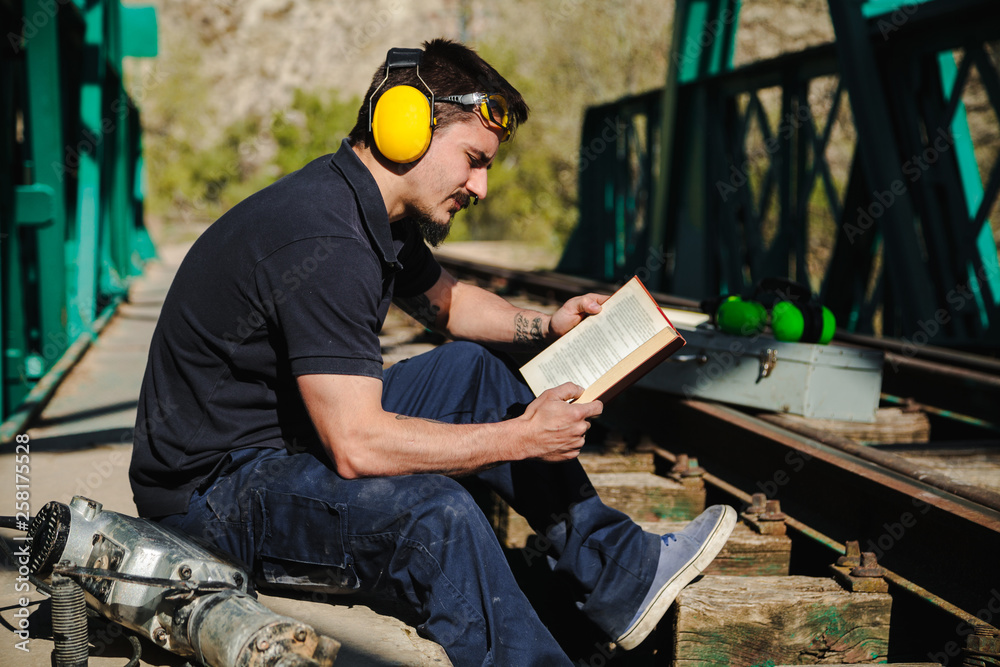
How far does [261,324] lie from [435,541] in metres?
0.70

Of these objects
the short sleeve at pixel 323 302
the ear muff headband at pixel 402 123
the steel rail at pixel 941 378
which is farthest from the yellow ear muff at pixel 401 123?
the steel rail at pixel 941 378

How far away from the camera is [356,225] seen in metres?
2.24

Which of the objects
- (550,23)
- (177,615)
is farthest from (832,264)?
(550,23)

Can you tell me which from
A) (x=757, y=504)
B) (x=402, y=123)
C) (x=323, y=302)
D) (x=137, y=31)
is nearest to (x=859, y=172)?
(x=757, y=504)

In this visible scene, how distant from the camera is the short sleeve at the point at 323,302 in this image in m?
2.06

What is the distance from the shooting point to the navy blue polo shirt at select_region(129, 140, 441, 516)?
6.86 feet

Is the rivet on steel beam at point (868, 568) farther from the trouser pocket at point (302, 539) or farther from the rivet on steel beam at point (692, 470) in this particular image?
the trouser pocket at point (302, 539)

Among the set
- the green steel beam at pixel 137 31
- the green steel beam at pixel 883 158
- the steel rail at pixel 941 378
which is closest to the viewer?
the steel rail at pixel 941 378

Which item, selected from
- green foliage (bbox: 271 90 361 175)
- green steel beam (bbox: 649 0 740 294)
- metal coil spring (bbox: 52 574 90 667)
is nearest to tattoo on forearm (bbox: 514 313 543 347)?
metal coil spring (bbox: 52 574 90 667)

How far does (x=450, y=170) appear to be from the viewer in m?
2.49

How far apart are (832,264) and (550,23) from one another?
21.1m

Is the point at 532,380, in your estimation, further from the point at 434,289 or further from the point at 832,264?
the point at 832,264

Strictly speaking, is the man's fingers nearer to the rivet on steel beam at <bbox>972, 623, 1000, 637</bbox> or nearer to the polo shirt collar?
the polo shirt collar

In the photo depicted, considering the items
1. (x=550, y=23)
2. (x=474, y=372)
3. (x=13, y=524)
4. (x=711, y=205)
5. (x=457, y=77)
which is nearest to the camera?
(x=13, y=524)
